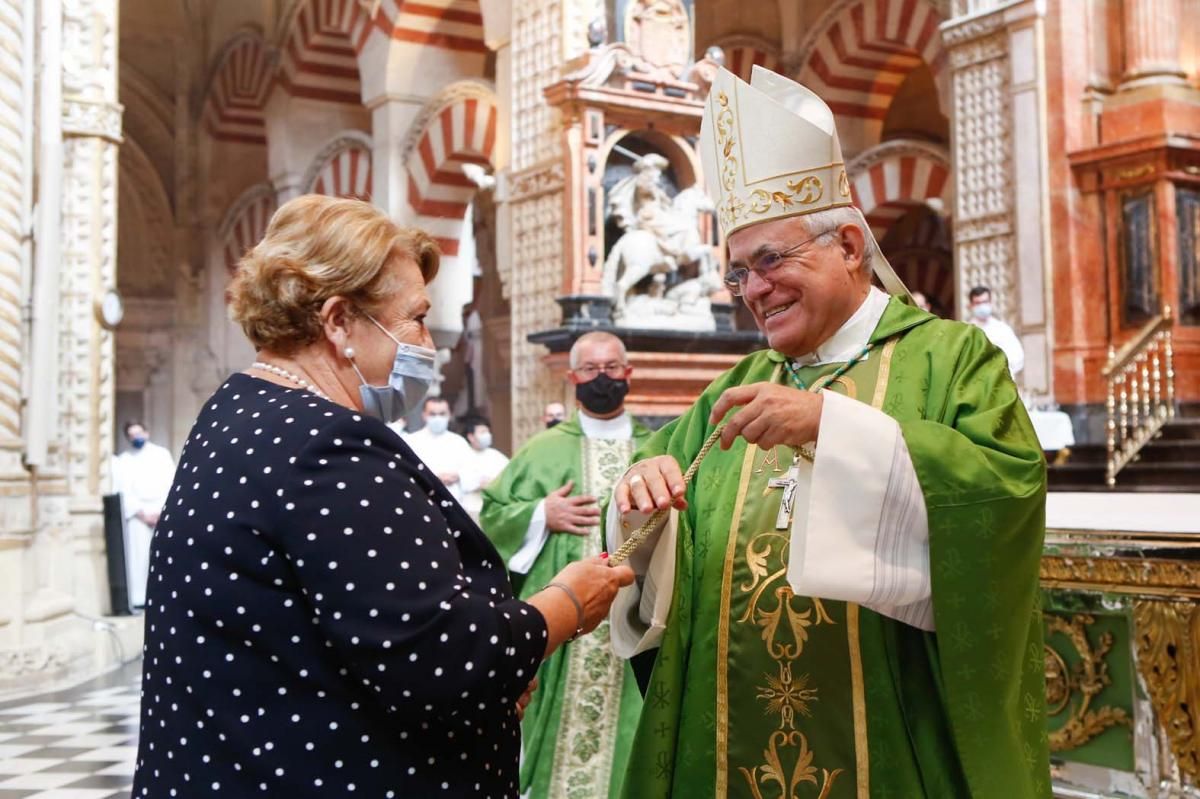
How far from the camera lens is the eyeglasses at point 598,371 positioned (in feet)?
14.2

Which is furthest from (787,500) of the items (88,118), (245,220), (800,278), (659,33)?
(245,220)

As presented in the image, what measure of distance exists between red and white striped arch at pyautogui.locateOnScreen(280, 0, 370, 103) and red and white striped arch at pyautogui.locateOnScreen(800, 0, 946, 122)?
4749 mm

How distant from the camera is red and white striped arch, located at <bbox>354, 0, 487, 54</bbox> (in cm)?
1236

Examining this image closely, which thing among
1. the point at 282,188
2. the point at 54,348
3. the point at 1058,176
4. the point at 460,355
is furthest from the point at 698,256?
the point at 460,355

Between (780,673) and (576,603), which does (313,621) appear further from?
(780,673)

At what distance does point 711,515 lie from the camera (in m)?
2.32

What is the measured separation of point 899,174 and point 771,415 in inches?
446

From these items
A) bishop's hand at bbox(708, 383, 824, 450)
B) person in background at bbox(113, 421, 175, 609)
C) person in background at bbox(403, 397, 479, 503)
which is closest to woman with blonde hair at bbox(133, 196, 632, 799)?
bishop's hand at bbox(708, 383, 824, 450)

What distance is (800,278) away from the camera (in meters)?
2.21

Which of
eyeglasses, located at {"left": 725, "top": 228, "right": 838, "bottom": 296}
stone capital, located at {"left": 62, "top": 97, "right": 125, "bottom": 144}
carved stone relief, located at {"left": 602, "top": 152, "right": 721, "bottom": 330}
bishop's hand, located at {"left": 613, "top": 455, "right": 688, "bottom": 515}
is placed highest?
stone capital, located at {"left": 62, "top": 97, "right": 125, "bottom": 144}

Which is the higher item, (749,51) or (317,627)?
(749,51)

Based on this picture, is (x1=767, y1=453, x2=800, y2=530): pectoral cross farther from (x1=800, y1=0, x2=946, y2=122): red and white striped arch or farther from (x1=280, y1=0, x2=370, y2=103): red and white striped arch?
(x1=280, y1=0, x2=370, y2=103): red and white striped arch

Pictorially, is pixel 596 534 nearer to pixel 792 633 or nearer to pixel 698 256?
pixel 792 633

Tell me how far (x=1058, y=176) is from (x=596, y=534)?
6861 mm
